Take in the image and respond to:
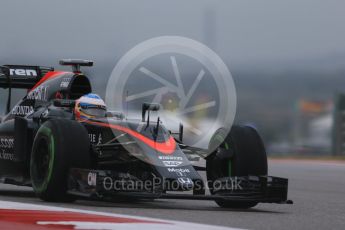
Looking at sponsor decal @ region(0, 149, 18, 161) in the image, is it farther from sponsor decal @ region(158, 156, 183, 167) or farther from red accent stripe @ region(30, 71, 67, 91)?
sponsor decal @ region(158, 156, 183, 167)

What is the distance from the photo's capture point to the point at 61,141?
1009 cm

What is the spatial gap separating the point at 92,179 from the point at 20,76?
3.66 metres

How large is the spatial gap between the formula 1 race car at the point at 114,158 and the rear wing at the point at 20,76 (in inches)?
34.8

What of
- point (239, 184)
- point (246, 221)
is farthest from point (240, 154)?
point (246, 221)

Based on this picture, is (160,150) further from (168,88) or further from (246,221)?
(246,221)

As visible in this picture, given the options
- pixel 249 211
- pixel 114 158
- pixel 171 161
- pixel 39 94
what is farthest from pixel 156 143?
pixel 39 94

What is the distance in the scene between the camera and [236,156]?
10.7 meters

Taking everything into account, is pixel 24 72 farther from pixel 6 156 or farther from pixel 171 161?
pixel 171 161

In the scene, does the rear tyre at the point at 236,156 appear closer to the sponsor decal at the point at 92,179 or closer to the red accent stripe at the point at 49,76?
the sponsor decal at the point at 92,179

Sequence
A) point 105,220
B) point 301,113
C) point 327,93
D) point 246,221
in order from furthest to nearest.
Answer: point 301,113 < point 327,93 < point 246,221 < point 105,220

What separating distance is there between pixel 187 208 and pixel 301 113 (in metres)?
18.4

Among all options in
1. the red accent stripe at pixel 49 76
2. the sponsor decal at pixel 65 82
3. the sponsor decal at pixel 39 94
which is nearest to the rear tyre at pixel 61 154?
the sponsor decal at pixel 65 82

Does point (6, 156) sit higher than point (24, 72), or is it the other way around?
point (24, 72)

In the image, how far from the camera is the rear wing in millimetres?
12820
